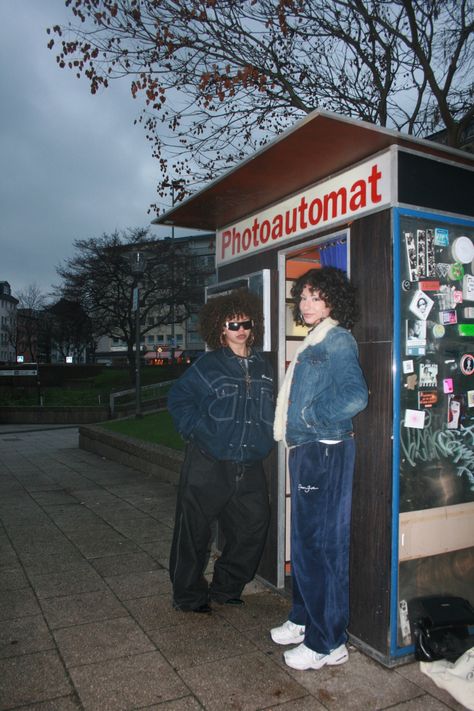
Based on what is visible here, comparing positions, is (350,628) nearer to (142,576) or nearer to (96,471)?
(142,576)

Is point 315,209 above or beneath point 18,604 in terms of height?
above

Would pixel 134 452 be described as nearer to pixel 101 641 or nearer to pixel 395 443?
pixel 101 641

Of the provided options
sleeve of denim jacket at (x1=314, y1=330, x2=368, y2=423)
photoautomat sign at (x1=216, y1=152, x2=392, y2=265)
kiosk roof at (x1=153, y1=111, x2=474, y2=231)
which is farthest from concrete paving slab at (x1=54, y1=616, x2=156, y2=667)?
kiosk roof at (x1=153, y1=111, x2=474, y2=231)

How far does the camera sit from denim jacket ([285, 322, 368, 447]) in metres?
2.95

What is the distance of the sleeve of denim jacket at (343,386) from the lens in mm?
2930

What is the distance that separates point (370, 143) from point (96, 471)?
8.19 meters

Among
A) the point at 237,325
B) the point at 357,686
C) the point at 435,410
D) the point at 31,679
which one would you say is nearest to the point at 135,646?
the point at 31,679

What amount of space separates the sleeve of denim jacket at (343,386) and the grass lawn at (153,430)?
6.61 meters

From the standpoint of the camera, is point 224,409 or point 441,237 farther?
point 224,409

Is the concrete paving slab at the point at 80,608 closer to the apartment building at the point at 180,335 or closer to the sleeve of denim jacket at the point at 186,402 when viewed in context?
the sleeve of denim jacket at the point at 186,402

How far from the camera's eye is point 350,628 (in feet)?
11.0

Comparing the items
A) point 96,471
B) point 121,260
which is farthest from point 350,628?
point 121,260

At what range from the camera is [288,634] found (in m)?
3.35

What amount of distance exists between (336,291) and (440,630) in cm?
190
